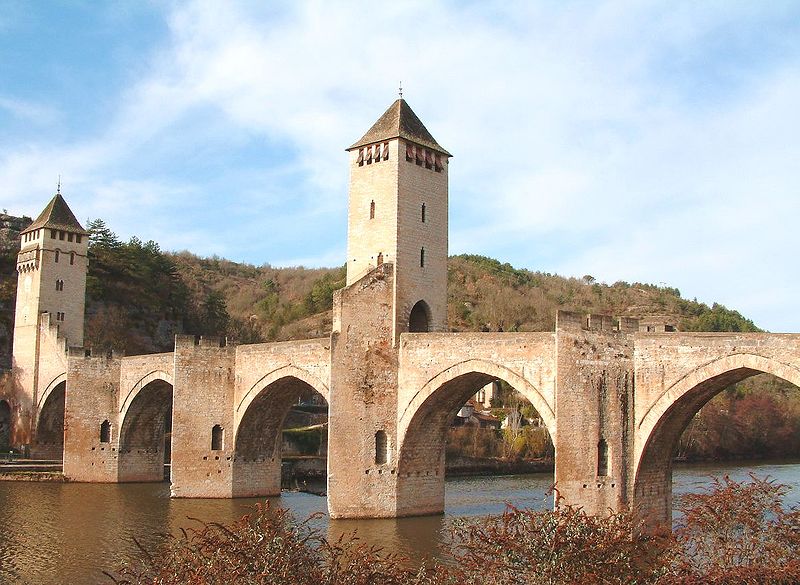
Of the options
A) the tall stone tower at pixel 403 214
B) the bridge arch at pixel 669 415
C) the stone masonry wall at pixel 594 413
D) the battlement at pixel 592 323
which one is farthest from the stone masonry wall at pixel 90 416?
the bridge arch at pixel 669 415

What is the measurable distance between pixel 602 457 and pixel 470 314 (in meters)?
55.7

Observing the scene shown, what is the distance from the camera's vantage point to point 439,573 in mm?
9555

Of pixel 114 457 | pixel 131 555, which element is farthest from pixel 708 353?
pixel 114 457

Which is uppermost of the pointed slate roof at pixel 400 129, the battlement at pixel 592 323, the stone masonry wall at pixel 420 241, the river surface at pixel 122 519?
the pointed slate roof at pixel 400 129

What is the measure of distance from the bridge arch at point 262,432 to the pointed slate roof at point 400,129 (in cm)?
779

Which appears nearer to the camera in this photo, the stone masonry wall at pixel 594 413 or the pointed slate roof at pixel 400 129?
the stone masonry wall at pixel 594 413

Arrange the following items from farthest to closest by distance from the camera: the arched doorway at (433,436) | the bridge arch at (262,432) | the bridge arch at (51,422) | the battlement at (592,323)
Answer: the bridge arch at (51,422) → the bridge arch at (262,432) → the arched doorway at (433,436) → the battlement at (592,323)

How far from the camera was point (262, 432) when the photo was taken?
104ft

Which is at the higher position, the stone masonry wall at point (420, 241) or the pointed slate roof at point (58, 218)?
the pointed slate roof at point (58, 218)

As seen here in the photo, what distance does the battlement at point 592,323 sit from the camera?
2134 cm

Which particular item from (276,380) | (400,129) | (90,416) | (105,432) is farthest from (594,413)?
(90,416)

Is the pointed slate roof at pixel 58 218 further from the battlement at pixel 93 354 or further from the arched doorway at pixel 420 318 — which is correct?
the arched doorway at pixel 420 318

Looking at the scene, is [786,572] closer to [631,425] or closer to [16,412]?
[631,425]

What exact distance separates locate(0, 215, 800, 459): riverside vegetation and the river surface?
9.79 m
